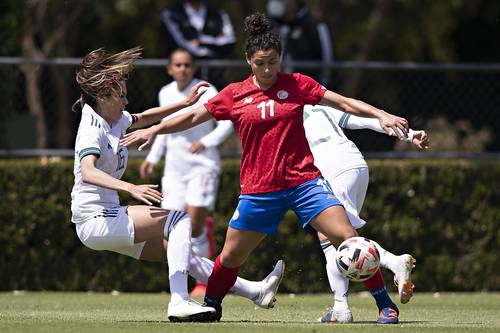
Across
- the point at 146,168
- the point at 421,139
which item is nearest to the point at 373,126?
the point at 421,139

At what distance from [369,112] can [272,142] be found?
27.8 inches

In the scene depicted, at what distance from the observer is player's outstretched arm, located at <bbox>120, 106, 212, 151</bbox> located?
8625mm

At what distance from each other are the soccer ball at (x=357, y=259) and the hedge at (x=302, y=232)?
461 centimetres

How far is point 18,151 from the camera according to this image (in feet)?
43.4

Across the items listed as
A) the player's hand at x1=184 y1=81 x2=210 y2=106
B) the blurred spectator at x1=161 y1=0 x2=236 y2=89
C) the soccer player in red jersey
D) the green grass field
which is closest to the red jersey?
the soccer player in red jersey

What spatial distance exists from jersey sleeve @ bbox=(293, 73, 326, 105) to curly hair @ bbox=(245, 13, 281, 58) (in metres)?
0.28

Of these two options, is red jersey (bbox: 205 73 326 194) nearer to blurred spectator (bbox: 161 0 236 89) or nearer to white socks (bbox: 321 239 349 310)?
white socks (bbox: 321 239 349 310)

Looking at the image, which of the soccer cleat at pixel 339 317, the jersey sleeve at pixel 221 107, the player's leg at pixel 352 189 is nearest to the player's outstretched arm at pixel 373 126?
the player's leg at pixel 352 189

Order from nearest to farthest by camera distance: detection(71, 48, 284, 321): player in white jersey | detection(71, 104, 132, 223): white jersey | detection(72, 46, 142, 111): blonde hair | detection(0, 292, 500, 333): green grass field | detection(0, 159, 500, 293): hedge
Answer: detection(0, 292, 500, 333): green grass field → detection(71, 48, 284, 321): player in white jersey → detection(71, 104, 132, 223): white jersey → detection(72, 46, 142, 111): blonde hair → detection(0, 159, 500, 293): hedge

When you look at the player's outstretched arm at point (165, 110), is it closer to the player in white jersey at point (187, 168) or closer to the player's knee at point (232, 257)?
the player's knee at point (232, 257)

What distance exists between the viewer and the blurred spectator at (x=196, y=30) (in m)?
13.8

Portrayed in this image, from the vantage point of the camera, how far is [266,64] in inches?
335

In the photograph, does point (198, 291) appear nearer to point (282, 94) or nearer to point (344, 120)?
point (344, 120)

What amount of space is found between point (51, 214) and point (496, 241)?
15.9 feet
